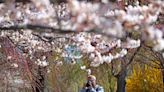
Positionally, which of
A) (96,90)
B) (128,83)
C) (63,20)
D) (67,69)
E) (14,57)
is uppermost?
(63,20)

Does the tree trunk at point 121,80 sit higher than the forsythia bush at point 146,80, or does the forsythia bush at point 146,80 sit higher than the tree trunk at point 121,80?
the tree trunk at point 121,80

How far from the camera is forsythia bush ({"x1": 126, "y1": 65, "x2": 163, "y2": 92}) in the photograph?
13.1 metres

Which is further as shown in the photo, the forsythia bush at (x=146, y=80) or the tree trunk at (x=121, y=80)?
the forsythia bush at (x=146, y=80)

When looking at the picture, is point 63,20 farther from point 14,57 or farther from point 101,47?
point 14,57

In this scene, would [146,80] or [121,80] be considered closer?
[121,80]

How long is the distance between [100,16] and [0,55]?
5.75m

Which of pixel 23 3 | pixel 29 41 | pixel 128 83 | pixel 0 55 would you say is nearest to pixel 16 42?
pixel 29 41

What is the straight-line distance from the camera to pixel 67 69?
1130 cm

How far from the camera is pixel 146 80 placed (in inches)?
531

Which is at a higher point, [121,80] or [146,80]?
[121,80]

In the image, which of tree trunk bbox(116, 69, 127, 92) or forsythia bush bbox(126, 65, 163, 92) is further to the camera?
forsythia bush bbox(126, 65, 163, 92)

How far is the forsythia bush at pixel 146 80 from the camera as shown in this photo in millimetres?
13102

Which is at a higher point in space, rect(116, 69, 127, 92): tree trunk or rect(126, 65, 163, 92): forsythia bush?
rect(116, 69, 127, 92): tree trunk

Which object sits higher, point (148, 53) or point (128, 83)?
point (148, 53)
